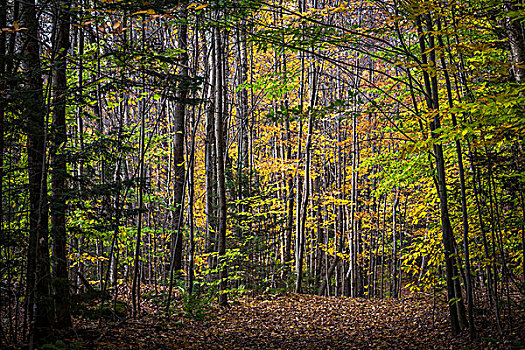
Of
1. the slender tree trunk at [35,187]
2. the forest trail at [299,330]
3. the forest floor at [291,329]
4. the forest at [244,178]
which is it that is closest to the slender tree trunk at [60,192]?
the forest at [244,178]

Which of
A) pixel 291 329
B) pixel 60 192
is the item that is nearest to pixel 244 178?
pixel 291 329

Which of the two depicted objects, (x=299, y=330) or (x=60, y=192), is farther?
(x=299, y=330)

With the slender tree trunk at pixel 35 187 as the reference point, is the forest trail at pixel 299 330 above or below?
below

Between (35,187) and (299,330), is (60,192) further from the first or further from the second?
(299,330)

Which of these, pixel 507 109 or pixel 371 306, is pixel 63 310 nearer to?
pixel 507 109

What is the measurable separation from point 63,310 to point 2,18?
11.6 ft

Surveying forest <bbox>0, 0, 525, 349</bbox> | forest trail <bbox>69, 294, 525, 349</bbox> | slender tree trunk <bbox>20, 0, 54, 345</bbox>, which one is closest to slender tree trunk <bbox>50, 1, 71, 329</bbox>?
forest <bbox>0, 0, 525, 349</bbox>

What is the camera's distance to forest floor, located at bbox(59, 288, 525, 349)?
532cm

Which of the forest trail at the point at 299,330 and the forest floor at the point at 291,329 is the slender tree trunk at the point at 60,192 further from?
the forest trail at the point at 299,330

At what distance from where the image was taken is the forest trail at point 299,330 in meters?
5.47

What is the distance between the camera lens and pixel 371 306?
10531mm

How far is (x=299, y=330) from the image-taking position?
776 cm

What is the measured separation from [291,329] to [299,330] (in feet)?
0.57

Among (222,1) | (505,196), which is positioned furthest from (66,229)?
(505,196)
